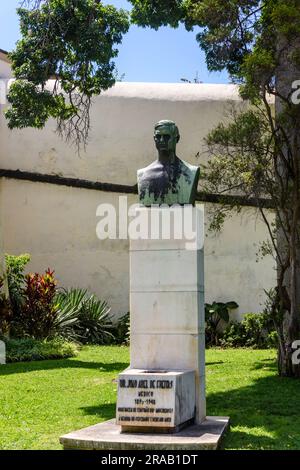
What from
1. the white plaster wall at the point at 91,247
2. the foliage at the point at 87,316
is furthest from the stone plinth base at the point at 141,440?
the white plaster wall at the point at 91,247

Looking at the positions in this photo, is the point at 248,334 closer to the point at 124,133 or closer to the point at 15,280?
the point at 15,280

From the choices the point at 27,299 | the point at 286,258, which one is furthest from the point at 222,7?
the point at 27,299

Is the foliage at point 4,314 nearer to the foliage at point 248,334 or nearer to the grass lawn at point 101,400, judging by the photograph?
the grass lawn at point 101,400

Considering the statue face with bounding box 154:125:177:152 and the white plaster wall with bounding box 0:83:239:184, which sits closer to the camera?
the statue face with bounding box 154:125:177:152

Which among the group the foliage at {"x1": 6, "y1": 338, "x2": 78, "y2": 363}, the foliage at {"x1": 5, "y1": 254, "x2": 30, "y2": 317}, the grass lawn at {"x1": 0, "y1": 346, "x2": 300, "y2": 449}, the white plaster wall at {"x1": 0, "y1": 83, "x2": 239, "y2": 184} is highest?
the white plaster wall at {"x1": 0, "y1": 83, "x2": 239, "y2": 184}

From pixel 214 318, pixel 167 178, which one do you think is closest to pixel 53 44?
pixel 167 178

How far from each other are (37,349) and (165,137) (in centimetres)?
710

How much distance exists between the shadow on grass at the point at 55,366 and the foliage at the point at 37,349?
393 mm

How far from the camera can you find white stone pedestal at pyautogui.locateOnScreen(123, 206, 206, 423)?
6.82 meters

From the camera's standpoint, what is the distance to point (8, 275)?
50.5ft

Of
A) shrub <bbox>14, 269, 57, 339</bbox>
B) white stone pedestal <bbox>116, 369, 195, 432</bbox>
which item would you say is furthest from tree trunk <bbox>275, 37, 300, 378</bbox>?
shrub <bbox>14, 269, 57, 339</bbox>

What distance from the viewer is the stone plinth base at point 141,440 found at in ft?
18.9

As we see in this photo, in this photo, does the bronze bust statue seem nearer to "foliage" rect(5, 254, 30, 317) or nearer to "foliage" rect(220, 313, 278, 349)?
"foliage" rect(5, 254, 30, 317)

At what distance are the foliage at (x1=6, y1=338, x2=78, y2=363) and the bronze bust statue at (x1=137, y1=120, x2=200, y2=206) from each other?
6315 mm
